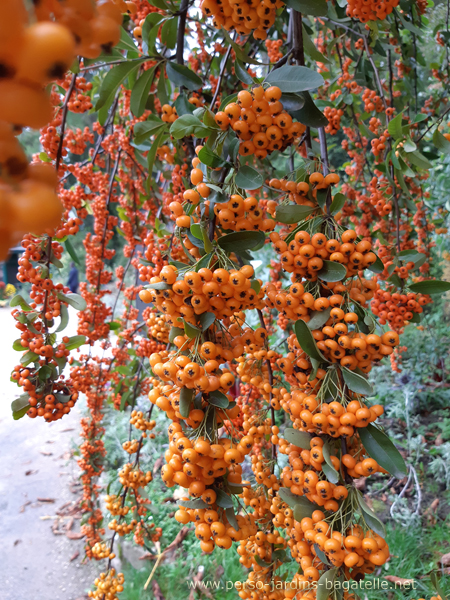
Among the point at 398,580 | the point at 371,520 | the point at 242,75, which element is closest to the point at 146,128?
the point at 242,75

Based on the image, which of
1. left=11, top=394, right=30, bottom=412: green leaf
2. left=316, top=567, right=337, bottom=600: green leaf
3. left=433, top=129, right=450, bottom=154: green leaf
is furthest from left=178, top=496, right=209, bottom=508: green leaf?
left=433, top=129, right=450, bottom=154: green leaf

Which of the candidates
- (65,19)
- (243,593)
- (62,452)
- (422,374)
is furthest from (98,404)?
(422,374)

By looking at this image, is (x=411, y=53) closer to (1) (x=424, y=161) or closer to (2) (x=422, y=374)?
(1) (x=424, y=161)

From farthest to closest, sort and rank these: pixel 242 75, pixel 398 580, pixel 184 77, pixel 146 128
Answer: pixel 398 580 → pixel 146 128 → pixel 184 77 → pixel 242 75

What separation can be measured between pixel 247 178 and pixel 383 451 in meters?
0.71

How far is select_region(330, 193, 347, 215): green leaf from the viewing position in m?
A: 0.98

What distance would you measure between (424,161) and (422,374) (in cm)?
304

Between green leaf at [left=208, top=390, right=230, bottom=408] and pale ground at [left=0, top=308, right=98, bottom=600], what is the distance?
3.14 m

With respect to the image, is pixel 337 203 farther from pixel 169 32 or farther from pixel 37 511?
pixel 37 511

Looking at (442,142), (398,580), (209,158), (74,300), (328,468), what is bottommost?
(398,580)

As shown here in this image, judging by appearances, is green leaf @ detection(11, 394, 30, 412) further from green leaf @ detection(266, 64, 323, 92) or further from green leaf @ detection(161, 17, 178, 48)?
green leaf @ detection(161, 17, 178, 48)

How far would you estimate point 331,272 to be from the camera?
3.03ft

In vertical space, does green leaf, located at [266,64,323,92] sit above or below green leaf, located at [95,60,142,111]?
below

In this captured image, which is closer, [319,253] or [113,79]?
[319,253]
